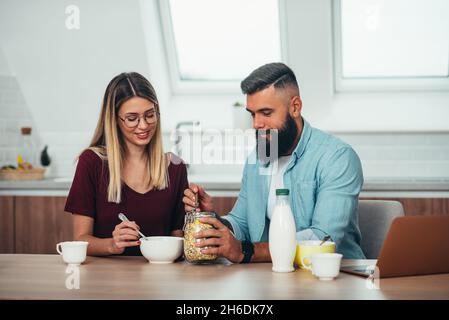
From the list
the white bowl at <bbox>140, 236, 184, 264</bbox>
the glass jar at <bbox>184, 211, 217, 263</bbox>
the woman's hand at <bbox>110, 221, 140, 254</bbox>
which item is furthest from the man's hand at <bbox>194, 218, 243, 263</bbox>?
the woman's hand at <bbox>110, 221, 140, 254</bbox>

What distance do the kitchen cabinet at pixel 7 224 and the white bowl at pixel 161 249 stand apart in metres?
2.20

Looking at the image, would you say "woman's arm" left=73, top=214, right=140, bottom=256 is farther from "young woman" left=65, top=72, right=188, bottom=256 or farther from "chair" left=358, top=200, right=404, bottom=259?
"chair" left=358, top=200, right=404, bottom=259

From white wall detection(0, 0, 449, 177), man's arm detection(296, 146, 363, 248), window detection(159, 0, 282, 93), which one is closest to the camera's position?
man's arm detection(296, 146, 363, 248)

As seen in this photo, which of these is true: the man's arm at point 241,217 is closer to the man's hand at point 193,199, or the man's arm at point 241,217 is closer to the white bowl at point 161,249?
the man's hand at point 193,199

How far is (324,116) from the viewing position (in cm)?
434

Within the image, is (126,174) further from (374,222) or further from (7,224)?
(7,224)

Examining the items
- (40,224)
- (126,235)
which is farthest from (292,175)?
(40,224)

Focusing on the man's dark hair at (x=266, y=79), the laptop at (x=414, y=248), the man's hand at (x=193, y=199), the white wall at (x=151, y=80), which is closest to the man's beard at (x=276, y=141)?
the man's dark hair at (x=266, y=79)

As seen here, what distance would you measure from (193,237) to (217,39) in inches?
110

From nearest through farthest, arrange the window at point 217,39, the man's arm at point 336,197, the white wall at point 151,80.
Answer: the man's arm at point 336,197 < the white wall at point 151,80 < the window at point 217,39

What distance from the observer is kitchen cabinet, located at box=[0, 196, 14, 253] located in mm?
4059

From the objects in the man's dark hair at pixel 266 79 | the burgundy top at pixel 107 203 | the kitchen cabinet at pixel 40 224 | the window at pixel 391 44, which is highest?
the window at pixel 391 44

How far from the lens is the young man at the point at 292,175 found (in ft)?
7.50
